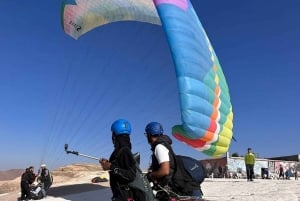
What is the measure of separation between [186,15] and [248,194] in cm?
518

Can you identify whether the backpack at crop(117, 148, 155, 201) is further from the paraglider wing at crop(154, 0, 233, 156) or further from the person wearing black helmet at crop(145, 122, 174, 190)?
the paraglider wing at crop(154, 0, 233, 156)

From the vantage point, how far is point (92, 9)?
13.2 m

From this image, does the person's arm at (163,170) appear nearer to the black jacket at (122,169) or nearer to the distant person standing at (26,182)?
the black jacket at (122,169)

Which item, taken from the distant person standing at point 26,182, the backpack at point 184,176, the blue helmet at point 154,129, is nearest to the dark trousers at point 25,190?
the distant person standing at point 26,182

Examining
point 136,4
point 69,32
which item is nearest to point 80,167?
point 69,32

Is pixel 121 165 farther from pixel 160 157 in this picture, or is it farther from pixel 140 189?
pixel 160 157

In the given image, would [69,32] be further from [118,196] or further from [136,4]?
[118,196]

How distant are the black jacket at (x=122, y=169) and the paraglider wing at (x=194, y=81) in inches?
223

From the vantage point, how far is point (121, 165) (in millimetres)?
3947

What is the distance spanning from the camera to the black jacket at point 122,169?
12.8 feet

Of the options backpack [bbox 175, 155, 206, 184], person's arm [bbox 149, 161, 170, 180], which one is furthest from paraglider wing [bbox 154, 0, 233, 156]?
person's arm [bbox 149, 161, 170, 180]

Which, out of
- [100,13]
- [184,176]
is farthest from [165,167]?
[100,13]

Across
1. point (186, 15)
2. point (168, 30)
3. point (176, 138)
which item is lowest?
point (176, 138)

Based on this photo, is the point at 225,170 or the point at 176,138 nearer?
the point at 176,138
